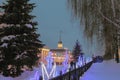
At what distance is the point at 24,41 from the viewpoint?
80.1 ft

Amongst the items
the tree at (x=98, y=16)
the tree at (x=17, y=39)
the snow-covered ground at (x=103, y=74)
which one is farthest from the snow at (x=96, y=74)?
the tree at (x=98, y=16)

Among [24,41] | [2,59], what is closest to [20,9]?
[24,41]

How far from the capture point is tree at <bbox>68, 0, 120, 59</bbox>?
33.9ft

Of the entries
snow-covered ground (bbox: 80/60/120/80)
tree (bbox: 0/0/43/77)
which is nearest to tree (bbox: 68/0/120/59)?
snow-covered ground (bbox: 80/60/120/80)

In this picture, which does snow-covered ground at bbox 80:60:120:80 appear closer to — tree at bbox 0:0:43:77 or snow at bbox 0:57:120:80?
snow at bbox 0:57:120:80

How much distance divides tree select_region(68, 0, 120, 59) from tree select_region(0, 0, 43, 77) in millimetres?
9528

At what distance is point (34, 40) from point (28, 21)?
148cm

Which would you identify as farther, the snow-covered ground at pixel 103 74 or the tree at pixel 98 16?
the snow-covered ground at pixel 103 74

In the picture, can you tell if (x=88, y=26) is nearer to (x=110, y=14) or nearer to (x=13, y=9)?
(x=110, y=14)

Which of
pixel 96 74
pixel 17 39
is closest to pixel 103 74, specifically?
pixel 96 74

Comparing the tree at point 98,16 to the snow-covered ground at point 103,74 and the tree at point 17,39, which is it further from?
the tree at point 17,39

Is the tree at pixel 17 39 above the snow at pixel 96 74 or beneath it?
above

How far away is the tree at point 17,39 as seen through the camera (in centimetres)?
2339

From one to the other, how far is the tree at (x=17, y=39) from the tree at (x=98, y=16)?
9528mm
